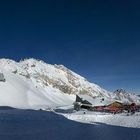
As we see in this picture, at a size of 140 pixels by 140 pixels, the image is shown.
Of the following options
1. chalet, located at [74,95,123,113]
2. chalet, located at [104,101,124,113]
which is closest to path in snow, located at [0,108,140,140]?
chalet, located at [104,101,124,113]

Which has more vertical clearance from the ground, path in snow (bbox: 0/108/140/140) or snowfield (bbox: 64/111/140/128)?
snowfield (bbox: 64/111/140/128)

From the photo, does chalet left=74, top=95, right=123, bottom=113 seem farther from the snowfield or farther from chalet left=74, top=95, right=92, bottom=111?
the snowfield

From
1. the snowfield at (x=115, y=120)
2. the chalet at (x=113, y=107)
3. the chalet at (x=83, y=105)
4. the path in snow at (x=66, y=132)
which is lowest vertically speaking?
the path in snow at (x=66, y=132)

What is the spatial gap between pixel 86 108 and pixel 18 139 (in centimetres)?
6867

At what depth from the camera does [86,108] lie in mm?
99812

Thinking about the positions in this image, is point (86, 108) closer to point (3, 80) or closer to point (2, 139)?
point (2, 139)

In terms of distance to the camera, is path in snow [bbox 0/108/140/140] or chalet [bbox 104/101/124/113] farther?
chalet [bbox 104/101/124/113]

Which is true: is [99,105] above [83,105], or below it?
below

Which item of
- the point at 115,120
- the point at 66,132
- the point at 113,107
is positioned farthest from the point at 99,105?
the point at 66,132

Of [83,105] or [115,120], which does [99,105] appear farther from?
[115,120]

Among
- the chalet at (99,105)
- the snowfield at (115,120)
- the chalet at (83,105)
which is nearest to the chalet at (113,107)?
the chalet at (99,105)

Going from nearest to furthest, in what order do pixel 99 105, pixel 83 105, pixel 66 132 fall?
pixel 66 132
pixel 99 105
pixel 83 105

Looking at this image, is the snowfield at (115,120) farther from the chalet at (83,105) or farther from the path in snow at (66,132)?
the chalet at (83,105)

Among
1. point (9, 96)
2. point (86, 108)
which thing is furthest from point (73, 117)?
point (9, 96)
